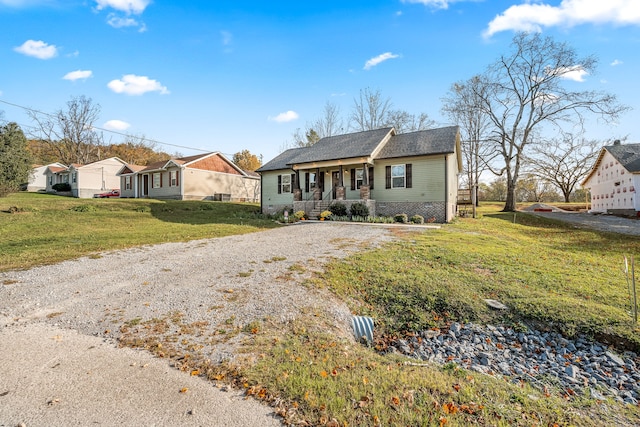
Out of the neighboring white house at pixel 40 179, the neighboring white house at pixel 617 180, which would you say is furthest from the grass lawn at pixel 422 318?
the neighboring white house at pixel 40 179

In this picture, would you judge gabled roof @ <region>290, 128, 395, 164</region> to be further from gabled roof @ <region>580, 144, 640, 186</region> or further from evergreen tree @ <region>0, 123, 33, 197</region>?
evergreen tree @ <region>0, 123, 33, 197</region>

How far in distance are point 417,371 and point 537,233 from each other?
16.3 metres

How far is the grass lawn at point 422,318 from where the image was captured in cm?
275

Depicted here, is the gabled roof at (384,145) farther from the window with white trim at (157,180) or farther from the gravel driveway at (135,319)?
the window with white trim at (157,180)

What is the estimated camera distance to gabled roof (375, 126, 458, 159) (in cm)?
1672

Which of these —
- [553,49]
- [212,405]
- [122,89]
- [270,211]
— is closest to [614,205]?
[553,49]

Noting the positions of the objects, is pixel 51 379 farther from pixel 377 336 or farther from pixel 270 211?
pixel 270 211

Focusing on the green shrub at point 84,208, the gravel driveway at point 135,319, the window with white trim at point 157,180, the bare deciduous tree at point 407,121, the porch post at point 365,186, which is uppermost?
the bare deciduous tree at point 407,121

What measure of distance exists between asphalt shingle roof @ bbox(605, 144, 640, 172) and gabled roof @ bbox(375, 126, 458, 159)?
15735mm

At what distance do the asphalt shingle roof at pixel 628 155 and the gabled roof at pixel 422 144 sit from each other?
15735 millimetres

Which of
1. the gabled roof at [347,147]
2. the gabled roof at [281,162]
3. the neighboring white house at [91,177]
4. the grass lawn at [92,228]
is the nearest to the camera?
the grass lawn at [92,228]

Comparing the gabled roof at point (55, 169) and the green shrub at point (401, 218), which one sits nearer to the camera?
the green shrub at point (401, 218)

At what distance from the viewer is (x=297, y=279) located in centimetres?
642

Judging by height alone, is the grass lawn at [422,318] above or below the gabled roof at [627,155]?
below
